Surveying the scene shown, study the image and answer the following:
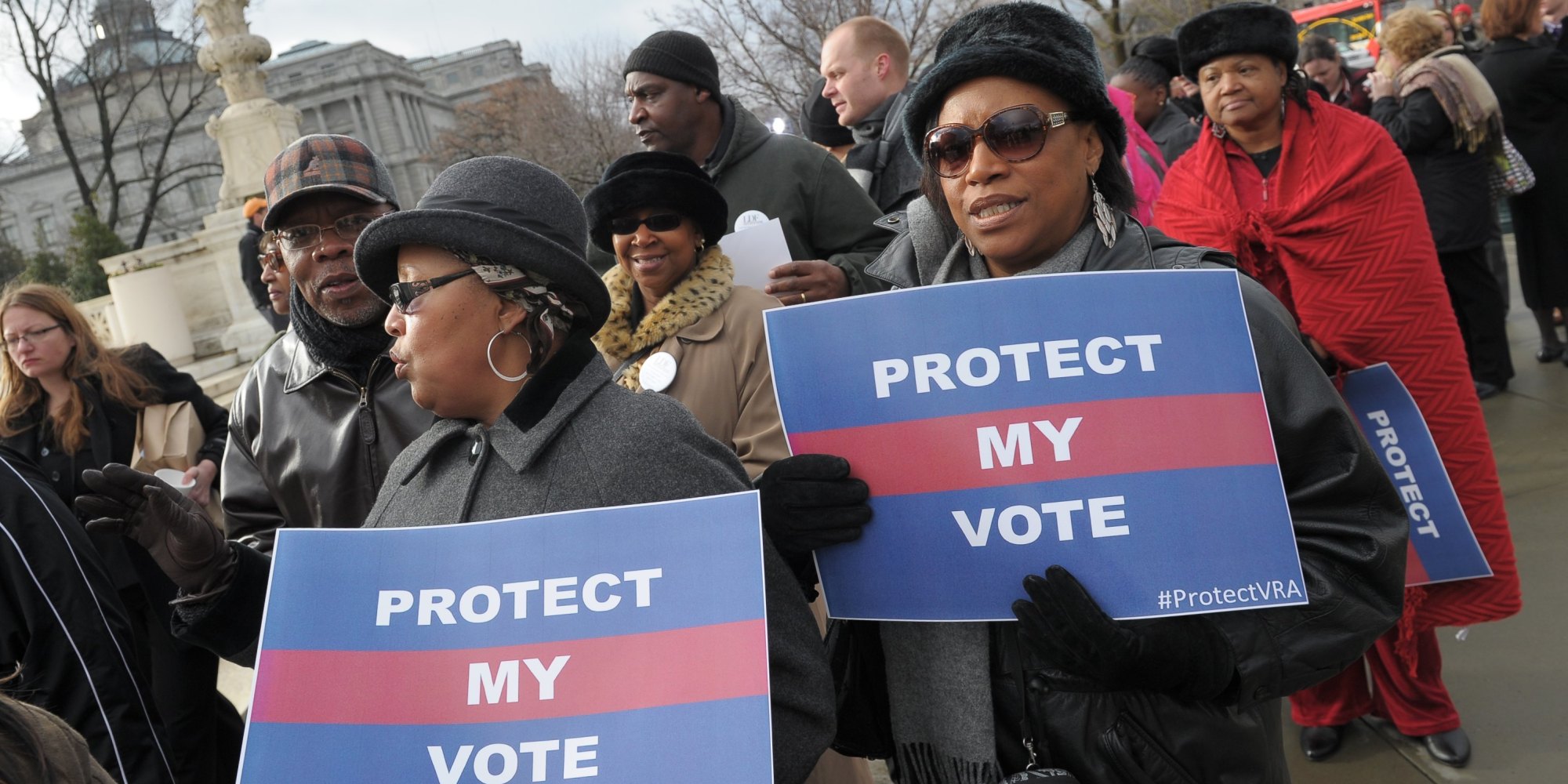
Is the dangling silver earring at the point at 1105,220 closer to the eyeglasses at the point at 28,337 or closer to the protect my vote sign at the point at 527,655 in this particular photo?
the protect my vote sign at the point at 527,655

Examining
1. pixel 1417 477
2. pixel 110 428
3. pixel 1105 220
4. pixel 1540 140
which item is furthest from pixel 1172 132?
pixel 110 428

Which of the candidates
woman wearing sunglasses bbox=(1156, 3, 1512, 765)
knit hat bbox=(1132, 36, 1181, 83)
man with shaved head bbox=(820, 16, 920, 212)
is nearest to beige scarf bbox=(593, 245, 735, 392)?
woman wearing sunglasses bbox=(1156, 3, 1512, 765)

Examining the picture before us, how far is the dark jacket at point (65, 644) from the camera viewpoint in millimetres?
2961

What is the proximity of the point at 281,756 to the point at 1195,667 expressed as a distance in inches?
54.5

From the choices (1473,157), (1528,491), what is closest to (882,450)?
(1528,491)

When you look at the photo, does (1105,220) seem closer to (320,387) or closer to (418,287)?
(418,287)

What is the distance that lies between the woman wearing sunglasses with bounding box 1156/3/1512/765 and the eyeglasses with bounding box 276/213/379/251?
8.53 feet

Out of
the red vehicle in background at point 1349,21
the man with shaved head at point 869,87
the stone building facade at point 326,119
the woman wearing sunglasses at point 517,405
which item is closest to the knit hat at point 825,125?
the man with shaved head at point 869,87

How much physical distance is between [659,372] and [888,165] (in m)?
2.26

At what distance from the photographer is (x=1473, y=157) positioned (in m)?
6.91

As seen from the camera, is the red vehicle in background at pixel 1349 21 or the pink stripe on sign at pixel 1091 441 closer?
the pink stripe on sign at pixel 1091 441

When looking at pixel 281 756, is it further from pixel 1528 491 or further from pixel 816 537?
pixel 1528 491

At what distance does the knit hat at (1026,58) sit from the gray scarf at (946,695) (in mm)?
225

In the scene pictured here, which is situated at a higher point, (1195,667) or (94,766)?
(94,766)
